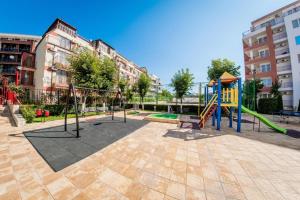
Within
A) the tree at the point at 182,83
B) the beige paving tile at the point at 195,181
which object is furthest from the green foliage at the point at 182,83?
the beige paving tile at the point at 195,181

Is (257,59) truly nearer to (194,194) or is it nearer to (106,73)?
(106,73)

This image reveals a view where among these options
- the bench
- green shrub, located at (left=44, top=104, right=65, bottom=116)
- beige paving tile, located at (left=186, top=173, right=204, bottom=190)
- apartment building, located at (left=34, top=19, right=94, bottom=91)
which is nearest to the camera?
beige paving tile, located at (left=186, top=173, right=204, bottom=190)

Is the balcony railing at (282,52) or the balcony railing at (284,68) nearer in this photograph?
the balcony railing at (284,68)

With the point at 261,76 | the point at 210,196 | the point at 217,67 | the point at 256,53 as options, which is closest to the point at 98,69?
the point at 210,196

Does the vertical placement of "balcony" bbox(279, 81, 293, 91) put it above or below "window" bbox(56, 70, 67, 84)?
below

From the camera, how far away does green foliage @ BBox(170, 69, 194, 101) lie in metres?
18.1

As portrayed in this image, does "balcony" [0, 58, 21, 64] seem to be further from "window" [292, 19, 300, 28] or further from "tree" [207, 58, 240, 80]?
"window" [292, 19, 300, 28]

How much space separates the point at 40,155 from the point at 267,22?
44381 millimetres

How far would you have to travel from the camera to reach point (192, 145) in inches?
209

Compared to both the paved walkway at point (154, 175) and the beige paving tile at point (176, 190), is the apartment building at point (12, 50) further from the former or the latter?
the beige paving tile at point (176, 190)

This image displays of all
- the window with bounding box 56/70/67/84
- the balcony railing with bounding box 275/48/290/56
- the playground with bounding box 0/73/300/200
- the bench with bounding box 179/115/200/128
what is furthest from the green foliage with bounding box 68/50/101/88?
the balcony railing with bounding box 275/48/290/56

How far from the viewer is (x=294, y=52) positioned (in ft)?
72.8

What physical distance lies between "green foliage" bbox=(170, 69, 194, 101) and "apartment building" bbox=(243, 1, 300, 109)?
12555mm

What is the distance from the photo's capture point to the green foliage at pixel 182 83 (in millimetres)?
18062
